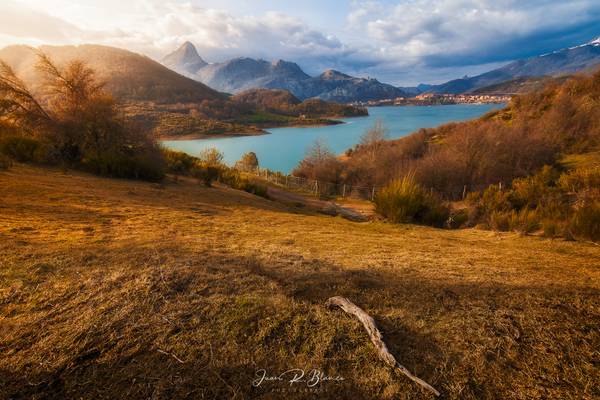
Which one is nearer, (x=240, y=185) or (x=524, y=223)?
(x=524, y=223)

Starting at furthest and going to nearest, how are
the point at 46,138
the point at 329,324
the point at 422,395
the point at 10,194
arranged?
the point at 46,138 → the point at 10,194 → the point at 329,324 → the point at 422,395

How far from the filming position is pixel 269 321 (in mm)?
2281

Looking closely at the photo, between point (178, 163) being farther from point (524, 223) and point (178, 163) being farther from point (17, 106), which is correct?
point (524, 223)

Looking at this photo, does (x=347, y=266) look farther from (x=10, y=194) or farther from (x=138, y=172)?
(x=138, y=172)

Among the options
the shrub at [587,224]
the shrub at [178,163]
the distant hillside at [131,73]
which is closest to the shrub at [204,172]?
the shrub at [178,163]

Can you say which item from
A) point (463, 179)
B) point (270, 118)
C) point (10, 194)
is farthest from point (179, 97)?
point (10, 194)

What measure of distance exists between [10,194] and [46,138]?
8.45 meters

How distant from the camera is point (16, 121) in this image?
13.0 meters

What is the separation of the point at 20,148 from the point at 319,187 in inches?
935

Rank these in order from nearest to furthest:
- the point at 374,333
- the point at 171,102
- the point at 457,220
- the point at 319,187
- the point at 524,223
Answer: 1. the point at 374,333
2. the point at 524,223
3. the point at 457,220
4. the point at 319,187
5. the point at 171,102

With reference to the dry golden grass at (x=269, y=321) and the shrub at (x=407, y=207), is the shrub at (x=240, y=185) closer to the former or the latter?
the shrub at (x=407, y=207)

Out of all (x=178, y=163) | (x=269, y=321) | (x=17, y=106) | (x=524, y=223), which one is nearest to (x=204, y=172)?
(x=178, y=163)

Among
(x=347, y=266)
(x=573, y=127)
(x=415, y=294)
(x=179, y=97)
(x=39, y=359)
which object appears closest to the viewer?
(x=39, y=359)

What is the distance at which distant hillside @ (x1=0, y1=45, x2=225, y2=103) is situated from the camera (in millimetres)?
105194
